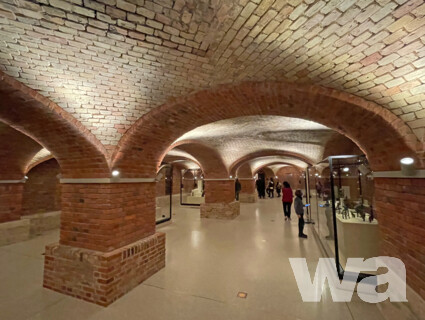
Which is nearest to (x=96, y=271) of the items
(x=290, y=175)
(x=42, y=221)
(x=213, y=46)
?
(x=213, y=46)

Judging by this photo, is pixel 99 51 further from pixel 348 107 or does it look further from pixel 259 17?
pixel 348 107

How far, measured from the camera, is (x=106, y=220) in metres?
3.55

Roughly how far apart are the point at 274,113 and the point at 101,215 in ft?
11.8

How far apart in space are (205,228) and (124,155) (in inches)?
203

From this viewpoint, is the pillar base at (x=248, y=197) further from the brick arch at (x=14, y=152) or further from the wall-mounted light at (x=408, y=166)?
the wall-mounted light at (x=408, y=166)

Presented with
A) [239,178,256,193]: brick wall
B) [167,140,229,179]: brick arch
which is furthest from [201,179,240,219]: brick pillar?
[239,178,256,193]: brick wall

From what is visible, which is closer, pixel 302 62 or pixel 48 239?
pixel 302 62

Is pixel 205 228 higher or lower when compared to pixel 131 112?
lower

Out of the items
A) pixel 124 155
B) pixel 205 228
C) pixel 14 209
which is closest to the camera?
pixel 124 155

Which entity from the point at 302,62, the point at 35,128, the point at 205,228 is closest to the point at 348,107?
the point at 302,62

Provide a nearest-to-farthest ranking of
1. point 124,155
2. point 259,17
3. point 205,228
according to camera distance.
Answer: point 259,17
point 124,155
point 205,228

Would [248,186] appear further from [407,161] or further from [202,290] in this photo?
[407,161]

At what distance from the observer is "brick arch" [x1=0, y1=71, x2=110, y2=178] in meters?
2.66

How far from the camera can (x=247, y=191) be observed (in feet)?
53.1
